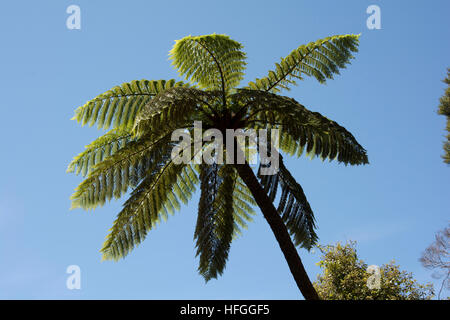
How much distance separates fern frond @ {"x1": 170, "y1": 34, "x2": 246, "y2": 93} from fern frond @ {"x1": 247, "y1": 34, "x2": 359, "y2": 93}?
394 mm

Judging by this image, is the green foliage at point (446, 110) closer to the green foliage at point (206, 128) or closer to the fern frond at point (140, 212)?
the green foliage at point (206, 128)

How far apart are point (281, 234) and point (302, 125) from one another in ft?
5.17

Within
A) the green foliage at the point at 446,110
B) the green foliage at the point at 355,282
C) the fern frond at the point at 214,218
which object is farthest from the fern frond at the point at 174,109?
the green foliage at the point at 446,110

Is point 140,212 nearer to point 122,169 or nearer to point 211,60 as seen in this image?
point 122,169

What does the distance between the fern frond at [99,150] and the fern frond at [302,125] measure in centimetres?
213

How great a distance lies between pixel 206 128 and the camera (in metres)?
7.07

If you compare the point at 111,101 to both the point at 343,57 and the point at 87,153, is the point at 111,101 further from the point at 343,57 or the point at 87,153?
the point at 343,57

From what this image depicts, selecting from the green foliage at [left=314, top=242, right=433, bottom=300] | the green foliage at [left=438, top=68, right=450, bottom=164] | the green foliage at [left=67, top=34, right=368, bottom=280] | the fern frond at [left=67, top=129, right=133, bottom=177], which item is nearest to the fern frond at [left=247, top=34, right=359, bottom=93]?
the green foliage at [left=67, top=34, right=368, bottom=280]

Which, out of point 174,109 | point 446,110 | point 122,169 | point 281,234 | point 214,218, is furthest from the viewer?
point 446,110

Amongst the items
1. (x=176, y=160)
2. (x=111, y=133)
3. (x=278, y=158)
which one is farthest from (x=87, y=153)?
(x=278, y=158)

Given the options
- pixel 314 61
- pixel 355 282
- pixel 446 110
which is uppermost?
pixel 446 110

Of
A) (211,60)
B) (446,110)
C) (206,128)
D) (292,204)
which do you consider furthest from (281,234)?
(446,110)

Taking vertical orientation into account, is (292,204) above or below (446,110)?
below

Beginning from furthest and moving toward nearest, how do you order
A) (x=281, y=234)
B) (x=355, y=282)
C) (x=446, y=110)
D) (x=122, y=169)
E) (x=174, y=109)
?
(x=446, y=110)
(x=355, y=282)
(x=122, y=169)
(x=281, y=234)
(x=174, y=109)
